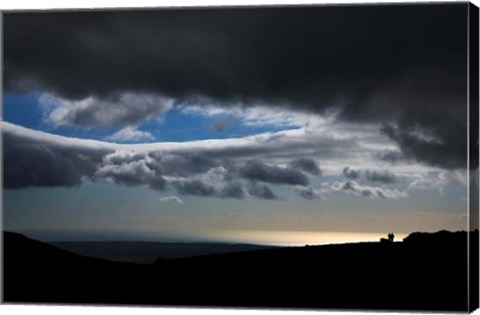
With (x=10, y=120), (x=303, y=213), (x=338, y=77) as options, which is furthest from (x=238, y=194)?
(x=10, y=120)

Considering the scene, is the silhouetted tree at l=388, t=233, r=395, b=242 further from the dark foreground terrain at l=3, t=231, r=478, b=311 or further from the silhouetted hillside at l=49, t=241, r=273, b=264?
the silhouetted hillside at l=49, t=241, r=273, b=264

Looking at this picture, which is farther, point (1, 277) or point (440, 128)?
point (1, 277)

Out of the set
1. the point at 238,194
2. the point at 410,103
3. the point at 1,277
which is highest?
the point at 410,103

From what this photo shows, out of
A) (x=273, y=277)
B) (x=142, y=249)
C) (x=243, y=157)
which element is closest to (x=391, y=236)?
(x=273, y=277)

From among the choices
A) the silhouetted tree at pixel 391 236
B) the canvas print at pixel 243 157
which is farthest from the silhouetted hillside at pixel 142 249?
the silhouetted tree at pixel 391 236

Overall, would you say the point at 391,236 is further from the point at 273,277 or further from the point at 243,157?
the point at 243,157

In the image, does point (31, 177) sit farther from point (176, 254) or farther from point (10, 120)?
point (176, 254)

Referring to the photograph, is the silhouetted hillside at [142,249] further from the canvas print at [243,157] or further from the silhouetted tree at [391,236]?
the silhouetted tree at [391,236]
